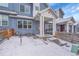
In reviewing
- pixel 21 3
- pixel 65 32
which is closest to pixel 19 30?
pixel 21 3

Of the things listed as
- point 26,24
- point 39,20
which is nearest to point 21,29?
point 26,24

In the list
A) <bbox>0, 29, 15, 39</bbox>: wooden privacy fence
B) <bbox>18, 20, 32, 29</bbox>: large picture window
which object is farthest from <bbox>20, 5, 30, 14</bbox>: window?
<bbox>0, 29, 15, 39</bbox>: wooden privacy fence

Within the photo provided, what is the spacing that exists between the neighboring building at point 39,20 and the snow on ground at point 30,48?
183 mm

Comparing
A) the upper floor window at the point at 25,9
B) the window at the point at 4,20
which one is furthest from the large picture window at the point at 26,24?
the window at the point at 4,20

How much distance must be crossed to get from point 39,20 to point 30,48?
58cm

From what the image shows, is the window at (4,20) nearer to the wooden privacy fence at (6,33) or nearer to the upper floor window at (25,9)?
the wooden privacy fence at (6,33)

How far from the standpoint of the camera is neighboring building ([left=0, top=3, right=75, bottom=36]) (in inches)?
81.4

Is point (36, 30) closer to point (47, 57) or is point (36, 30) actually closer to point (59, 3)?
point (47, 57)

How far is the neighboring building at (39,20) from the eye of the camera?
6.78 ft

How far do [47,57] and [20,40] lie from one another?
24.2 inches

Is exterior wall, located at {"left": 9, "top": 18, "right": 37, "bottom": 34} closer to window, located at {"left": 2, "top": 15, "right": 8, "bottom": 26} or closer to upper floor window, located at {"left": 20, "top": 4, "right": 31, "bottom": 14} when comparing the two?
window, located at {"left": 2, "top": 15, "right": 8, "bottom": 26}

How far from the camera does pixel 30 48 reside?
2.03 meters

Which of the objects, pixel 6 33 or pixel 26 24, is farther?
pixel 26 24

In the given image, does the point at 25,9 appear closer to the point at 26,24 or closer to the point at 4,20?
the point at 26,24
